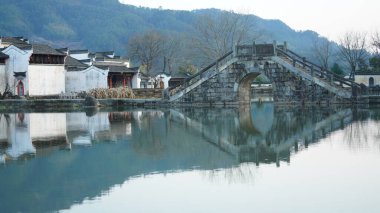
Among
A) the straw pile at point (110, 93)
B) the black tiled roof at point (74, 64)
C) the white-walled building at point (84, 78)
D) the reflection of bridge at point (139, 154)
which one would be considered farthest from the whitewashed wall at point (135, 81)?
the reflection of bridge at point (139, 154)

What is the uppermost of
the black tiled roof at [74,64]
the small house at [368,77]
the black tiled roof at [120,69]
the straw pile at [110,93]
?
the black tiled roof at [74,64]

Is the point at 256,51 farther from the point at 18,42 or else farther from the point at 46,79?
the point at 18,42

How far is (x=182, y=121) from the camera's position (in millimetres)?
30484

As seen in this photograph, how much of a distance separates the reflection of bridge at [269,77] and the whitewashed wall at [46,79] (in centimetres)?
1599

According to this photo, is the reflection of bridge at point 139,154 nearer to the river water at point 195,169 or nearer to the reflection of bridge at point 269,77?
the river water at point 195,169

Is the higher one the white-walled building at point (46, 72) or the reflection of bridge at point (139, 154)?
the white-walled building at point (46, 72)

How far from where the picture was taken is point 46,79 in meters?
57.8

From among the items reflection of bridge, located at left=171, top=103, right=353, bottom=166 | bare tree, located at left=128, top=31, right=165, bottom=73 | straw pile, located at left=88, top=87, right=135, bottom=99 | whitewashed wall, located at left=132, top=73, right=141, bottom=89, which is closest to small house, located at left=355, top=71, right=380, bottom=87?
straw pile, located at left=88, top=87, right=135, bottom=99

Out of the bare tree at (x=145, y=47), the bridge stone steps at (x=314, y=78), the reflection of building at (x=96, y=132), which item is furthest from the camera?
the bare tree at (x=145, y=47)

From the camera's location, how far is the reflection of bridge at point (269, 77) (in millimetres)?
41469

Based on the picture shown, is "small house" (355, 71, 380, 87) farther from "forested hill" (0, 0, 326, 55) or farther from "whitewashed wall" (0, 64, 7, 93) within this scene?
"forested hill" (0, 0, 326, 55)

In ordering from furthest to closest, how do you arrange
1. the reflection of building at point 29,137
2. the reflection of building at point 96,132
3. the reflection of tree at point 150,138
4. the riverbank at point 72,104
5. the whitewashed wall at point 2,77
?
the whitewashed wall at point 2,77, the riverbank at point 72,104, the reflection of building at point 96,132, the reflection of building at point 29,137, the reflection of tree at point 150,138

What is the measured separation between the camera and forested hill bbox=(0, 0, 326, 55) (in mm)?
167625

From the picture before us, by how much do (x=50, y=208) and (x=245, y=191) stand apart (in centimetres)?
391
